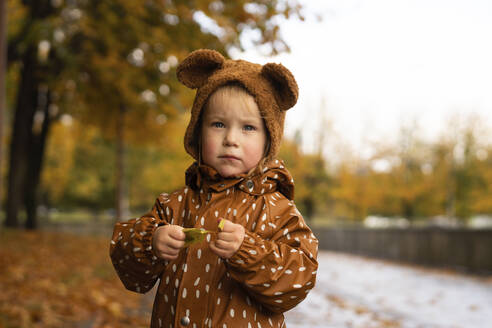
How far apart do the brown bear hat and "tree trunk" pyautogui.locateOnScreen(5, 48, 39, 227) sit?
12349 mm

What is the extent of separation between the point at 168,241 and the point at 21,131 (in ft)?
48.4

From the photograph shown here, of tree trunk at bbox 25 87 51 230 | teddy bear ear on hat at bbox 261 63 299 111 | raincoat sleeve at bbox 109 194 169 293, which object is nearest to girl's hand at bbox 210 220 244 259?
raincoat sleeve at bbox 109 194 169 293

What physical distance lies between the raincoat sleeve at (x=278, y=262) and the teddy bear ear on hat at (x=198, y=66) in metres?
0.63

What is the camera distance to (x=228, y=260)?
5.91 feet

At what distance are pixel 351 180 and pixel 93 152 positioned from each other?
1842 centimetres

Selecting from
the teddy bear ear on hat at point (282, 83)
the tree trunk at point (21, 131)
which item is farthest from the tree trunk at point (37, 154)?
the teddy bear ear on hat at point (282, 83)

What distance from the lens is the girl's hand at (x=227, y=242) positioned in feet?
5.77

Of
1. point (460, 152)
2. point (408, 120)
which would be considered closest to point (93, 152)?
point (408, 120)

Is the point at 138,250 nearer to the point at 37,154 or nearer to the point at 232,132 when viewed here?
the point at 232,132

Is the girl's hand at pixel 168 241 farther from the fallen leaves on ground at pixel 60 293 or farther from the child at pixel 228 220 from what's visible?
the fallen leaves on ground at pixel 60 293

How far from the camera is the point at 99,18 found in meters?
9.76

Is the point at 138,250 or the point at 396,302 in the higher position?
the point at 138,250

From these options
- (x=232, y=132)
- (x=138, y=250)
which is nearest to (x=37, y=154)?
(x=138, y=250)

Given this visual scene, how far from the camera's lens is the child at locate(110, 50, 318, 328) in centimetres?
189
